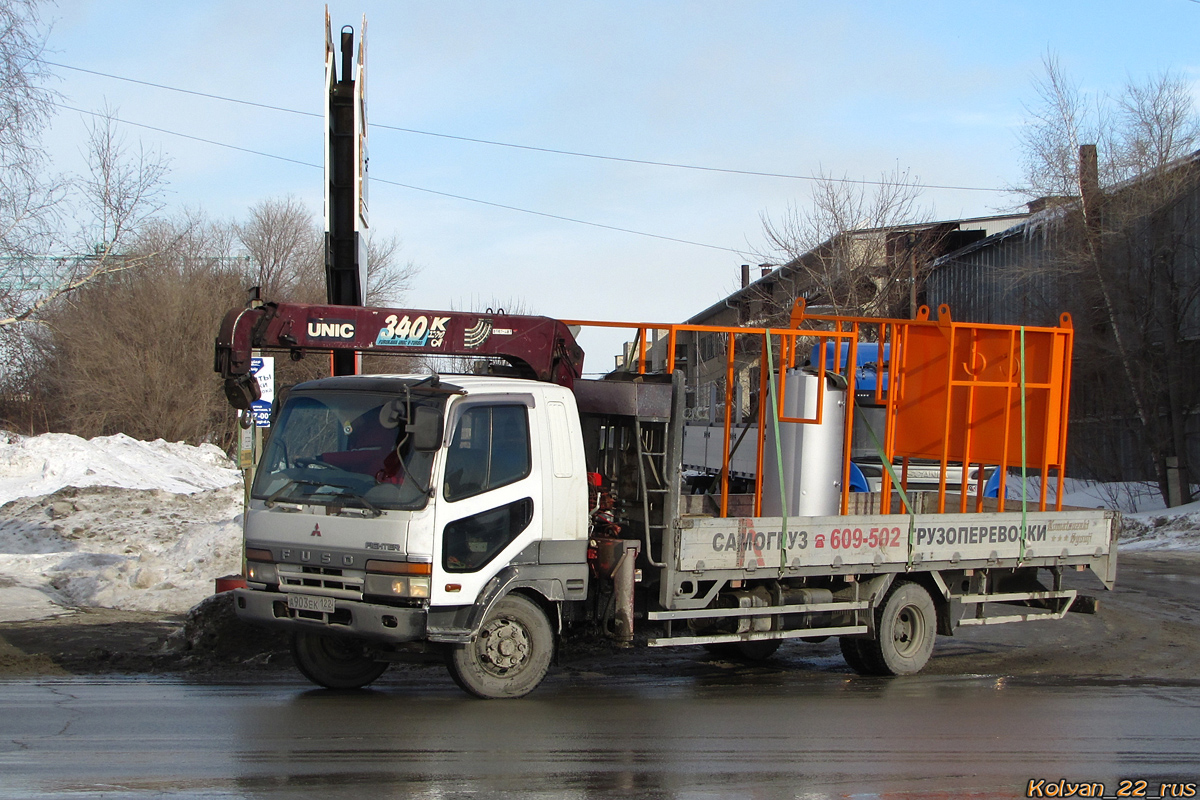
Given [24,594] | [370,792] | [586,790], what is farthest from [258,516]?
[24,594]

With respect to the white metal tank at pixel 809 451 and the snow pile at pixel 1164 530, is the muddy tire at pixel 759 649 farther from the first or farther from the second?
the snow pile at pixel 1164 530

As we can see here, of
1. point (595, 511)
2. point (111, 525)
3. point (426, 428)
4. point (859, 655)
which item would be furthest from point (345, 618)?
point (111, 525)

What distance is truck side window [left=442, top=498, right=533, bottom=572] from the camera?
7434mm

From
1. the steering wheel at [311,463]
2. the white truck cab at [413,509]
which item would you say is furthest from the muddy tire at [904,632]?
the steering wheel at [311,463]

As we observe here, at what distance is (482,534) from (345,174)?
769 centimetres

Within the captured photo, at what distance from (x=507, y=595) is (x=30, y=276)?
55.0ft

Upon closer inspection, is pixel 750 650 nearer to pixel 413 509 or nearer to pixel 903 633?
pixel 903 633

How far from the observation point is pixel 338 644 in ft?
27.9

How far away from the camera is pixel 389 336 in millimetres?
8281

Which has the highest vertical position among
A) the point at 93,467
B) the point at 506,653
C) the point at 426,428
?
the point at 426,428

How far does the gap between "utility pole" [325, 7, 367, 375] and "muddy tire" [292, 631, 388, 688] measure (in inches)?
237

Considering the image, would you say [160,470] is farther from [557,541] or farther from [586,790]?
[586,790]

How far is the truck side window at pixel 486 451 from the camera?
756 centimetres

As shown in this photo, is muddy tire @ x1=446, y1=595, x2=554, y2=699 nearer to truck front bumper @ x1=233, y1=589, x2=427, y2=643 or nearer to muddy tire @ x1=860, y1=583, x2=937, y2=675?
truck front bumper @ x1=233, y1=589, x2=427, y2=643
